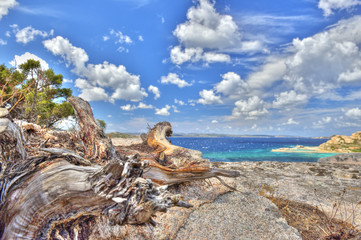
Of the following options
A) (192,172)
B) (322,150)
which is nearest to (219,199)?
(192,172)

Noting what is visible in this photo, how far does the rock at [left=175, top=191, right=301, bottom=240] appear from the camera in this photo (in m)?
3.45

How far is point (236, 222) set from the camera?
3.82m

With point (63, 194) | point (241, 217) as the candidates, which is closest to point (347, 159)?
point (241, 217)

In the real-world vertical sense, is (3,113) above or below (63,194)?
above

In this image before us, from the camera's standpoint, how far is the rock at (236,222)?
11.3 feet

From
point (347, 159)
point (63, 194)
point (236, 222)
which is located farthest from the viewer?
point (347, 159)

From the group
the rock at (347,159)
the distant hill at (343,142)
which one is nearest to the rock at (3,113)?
the rock at (347,159)

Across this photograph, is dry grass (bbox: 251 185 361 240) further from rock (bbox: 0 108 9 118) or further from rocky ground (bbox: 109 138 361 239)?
rock (bbox: 0 108 9 118)

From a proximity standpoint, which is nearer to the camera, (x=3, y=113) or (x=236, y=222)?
(x=3, y=113)

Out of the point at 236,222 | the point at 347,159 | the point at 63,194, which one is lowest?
the point at 347,159

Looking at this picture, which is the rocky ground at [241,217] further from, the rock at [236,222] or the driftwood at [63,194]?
the driftwood at [63,194]

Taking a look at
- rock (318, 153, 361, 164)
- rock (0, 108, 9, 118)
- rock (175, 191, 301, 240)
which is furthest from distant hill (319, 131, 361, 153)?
rock (0, 108, 9, 118)

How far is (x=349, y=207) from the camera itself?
583 centimetres

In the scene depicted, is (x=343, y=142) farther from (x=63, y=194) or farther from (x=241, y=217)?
(x=63, y=194)
